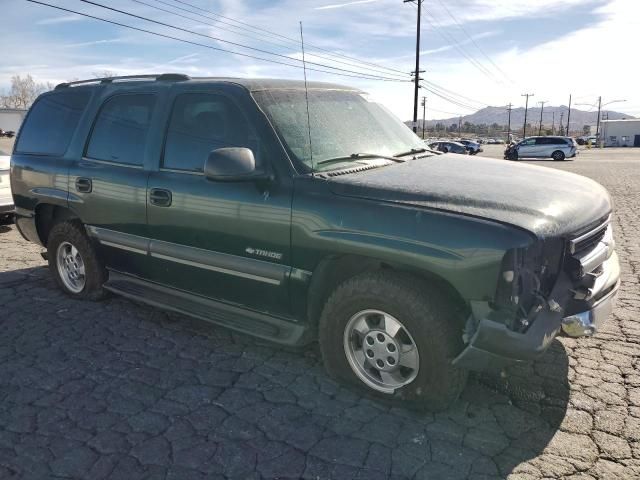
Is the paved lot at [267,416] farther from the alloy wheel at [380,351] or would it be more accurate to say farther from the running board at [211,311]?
the running board at [211,311]

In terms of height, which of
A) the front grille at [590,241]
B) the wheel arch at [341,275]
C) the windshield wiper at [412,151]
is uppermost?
the windshield wiper at [412,151]

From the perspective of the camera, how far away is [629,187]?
49.3ft

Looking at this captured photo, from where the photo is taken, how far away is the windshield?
3471mm

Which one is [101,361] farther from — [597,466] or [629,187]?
[629,187]

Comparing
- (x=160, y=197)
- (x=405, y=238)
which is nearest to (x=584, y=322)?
(x=405, y=238)

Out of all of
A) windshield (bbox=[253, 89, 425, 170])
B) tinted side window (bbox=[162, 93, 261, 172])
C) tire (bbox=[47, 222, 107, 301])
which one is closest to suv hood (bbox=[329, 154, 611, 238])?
windshield (bbox=[253, 89, 425, 170])

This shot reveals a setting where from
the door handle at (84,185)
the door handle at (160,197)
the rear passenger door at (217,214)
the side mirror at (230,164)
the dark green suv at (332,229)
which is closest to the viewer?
the dark green suv at (332,229)

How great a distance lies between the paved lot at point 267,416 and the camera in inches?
104

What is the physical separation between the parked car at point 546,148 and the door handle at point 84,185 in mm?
34867

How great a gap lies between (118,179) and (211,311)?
54.2 inches

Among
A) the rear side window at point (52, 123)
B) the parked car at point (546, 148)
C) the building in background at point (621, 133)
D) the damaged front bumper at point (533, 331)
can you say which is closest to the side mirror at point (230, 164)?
the damaged front bumper at point (533, 331)

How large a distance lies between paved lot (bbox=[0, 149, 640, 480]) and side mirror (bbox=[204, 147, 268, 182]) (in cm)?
135

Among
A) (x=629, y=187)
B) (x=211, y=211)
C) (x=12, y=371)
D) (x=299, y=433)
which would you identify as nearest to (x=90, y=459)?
(x=299, y=433)

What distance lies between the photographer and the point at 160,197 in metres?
3.94
